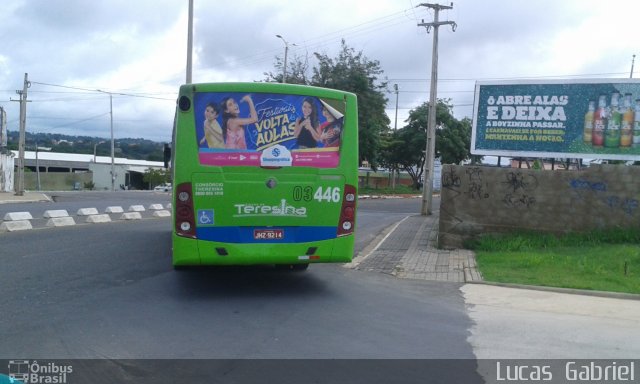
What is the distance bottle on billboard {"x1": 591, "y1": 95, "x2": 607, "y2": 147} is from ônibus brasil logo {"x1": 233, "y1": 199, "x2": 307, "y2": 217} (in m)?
10.5

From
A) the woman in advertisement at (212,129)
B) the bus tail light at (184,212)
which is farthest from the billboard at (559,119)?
the bus tail light at (184,212)

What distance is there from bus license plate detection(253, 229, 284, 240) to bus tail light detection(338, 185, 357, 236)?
918 millimetres

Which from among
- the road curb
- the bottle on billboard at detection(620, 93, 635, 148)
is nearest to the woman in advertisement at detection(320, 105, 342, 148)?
the road curb

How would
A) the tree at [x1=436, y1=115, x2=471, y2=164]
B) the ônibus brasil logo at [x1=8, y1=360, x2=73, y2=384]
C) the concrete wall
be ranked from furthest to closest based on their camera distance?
the tree at [x1=436, y1=115, x2=471, y2=164] < the concrete wall < the ônibus brasil logo at [x1=8, y1=360, x2=73, y2=384]

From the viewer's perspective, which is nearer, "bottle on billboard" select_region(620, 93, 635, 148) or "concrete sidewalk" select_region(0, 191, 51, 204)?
"bottle on billboard" select_region(620, 93, 635, 148)

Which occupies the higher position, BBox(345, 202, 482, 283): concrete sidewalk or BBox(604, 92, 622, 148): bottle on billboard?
BBox(604, 92, 622, 148): bottle on billboard

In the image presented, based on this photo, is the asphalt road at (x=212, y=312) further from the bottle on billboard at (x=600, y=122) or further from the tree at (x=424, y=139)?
the tree at (x=424, y=139)

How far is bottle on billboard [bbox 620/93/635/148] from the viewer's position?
15.5 m

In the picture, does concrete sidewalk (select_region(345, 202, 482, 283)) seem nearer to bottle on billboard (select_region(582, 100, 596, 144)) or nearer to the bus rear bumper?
the bus rear bumper

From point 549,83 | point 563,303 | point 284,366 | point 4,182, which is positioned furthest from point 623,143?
point 4,182

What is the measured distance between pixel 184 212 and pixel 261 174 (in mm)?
1182

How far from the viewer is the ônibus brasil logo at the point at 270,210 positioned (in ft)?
27.5

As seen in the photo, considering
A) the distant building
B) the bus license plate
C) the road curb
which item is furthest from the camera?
the distant building

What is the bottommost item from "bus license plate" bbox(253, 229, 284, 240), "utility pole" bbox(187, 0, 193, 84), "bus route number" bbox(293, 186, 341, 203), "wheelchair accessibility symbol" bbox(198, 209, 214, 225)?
"bus license plate" bbox(253, 229, 284, 240)
